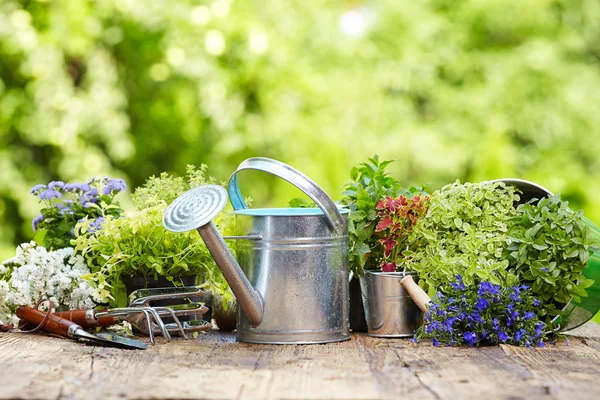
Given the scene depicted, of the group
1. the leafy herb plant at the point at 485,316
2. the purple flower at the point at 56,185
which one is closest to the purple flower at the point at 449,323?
the leafy herb plant at the point at 485,316

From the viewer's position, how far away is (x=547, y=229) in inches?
87.4

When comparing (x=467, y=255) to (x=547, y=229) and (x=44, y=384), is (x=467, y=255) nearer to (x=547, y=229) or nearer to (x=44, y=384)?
(x=547, y=229)

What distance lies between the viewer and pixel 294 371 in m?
1.76

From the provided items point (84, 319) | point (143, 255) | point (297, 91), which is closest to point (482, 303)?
point (143, 255)

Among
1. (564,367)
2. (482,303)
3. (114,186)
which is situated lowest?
(564,367)

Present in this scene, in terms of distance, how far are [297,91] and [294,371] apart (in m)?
4.87

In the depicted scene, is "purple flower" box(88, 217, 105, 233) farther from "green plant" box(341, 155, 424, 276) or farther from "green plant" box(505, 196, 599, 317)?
"green plant" box(505, 196, 599, 317)

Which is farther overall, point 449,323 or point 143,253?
point 143,253

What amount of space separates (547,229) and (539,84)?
585cm

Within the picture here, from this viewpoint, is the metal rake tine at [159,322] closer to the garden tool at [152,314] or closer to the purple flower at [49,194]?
the garden tool at [152,314]

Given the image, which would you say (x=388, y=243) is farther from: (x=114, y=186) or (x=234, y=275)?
(x=114, y=186)

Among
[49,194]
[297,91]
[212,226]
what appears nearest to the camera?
[212,226]

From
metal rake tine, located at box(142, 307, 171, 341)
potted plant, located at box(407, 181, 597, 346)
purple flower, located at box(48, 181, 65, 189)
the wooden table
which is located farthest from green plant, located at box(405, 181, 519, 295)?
purple flower, located at box(48, 181, 65, 189)

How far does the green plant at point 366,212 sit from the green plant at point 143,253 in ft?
1.40
